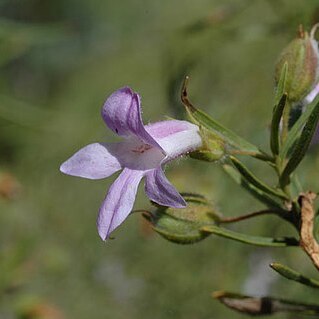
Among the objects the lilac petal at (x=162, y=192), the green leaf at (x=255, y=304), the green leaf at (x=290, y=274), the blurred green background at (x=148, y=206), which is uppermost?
the lilac petal at (x=162, y=192)

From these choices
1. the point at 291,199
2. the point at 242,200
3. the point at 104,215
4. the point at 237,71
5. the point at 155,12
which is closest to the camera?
the point at 104,215

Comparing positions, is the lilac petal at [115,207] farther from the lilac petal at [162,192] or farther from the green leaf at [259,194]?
the green leaf at [259,194]

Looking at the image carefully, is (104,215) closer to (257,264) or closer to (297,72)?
(297,72)

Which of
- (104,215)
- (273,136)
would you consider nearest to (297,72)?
(273,136)

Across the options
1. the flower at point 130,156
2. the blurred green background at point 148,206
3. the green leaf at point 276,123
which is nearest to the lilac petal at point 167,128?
the flower at point 130,156

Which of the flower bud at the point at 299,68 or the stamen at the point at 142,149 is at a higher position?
the flower bud at the point at 299,68

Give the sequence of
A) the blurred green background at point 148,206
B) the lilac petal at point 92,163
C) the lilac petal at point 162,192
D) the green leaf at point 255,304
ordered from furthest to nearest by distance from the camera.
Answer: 1. the blurred green background at point 148,206
2. the green leaf at point 255,304
3. the lilac petal at point 92,163
4. the lilac petal at point 162,192

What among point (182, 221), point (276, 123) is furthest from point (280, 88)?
point (182, 221)

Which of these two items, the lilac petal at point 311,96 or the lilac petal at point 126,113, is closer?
the lilac petal at point 126,113
